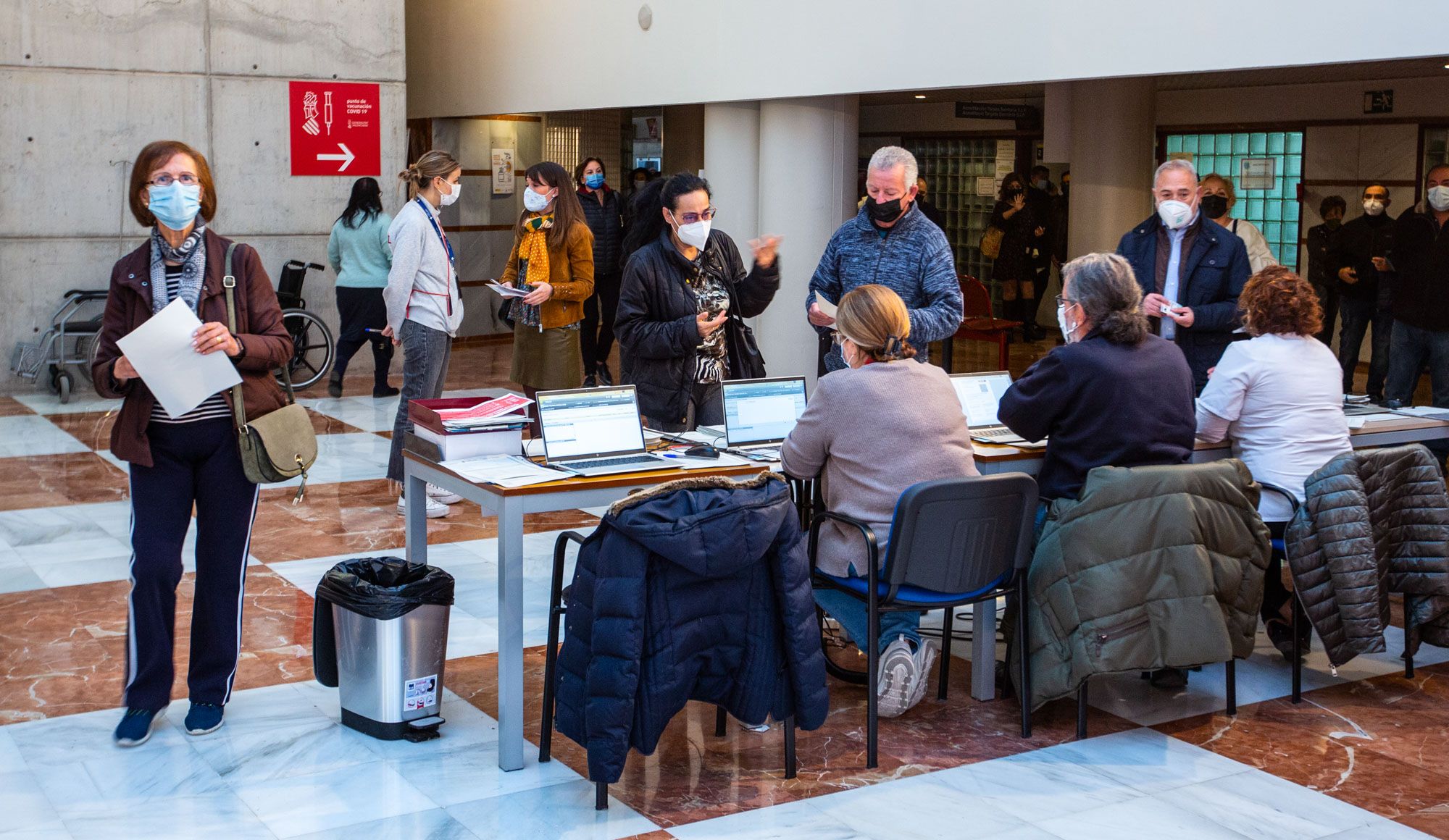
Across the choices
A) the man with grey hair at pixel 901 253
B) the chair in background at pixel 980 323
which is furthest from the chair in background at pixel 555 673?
the chair in background at pixel 980 323

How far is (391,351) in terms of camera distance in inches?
401

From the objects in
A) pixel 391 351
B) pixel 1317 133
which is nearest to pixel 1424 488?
pixel 391 351

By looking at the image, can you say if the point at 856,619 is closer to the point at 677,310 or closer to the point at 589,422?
the point at 589,422

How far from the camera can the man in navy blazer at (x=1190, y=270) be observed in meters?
5.32

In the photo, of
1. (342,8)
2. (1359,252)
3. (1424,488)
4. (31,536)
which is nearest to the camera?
(1424,488)

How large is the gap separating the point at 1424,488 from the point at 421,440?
3083 mm

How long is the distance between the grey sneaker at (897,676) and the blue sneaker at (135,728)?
2046 millimetres

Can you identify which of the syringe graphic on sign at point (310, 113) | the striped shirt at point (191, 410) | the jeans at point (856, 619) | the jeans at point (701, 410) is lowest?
the jeans at point (856, 619)

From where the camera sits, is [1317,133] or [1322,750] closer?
[1322,750]

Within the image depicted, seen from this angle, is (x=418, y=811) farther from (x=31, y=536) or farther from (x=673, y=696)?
(x=31, y=536)

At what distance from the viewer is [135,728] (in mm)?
3914

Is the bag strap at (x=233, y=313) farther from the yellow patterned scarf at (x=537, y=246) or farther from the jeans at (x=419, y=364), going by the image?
the yellow patterned scarf at (x=537, y=246)

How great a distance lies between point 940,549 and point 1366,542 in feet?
4.63

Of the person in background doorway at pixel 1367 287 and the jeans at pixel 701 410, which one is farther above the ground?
the person in background doorway at pixel 1367 287
